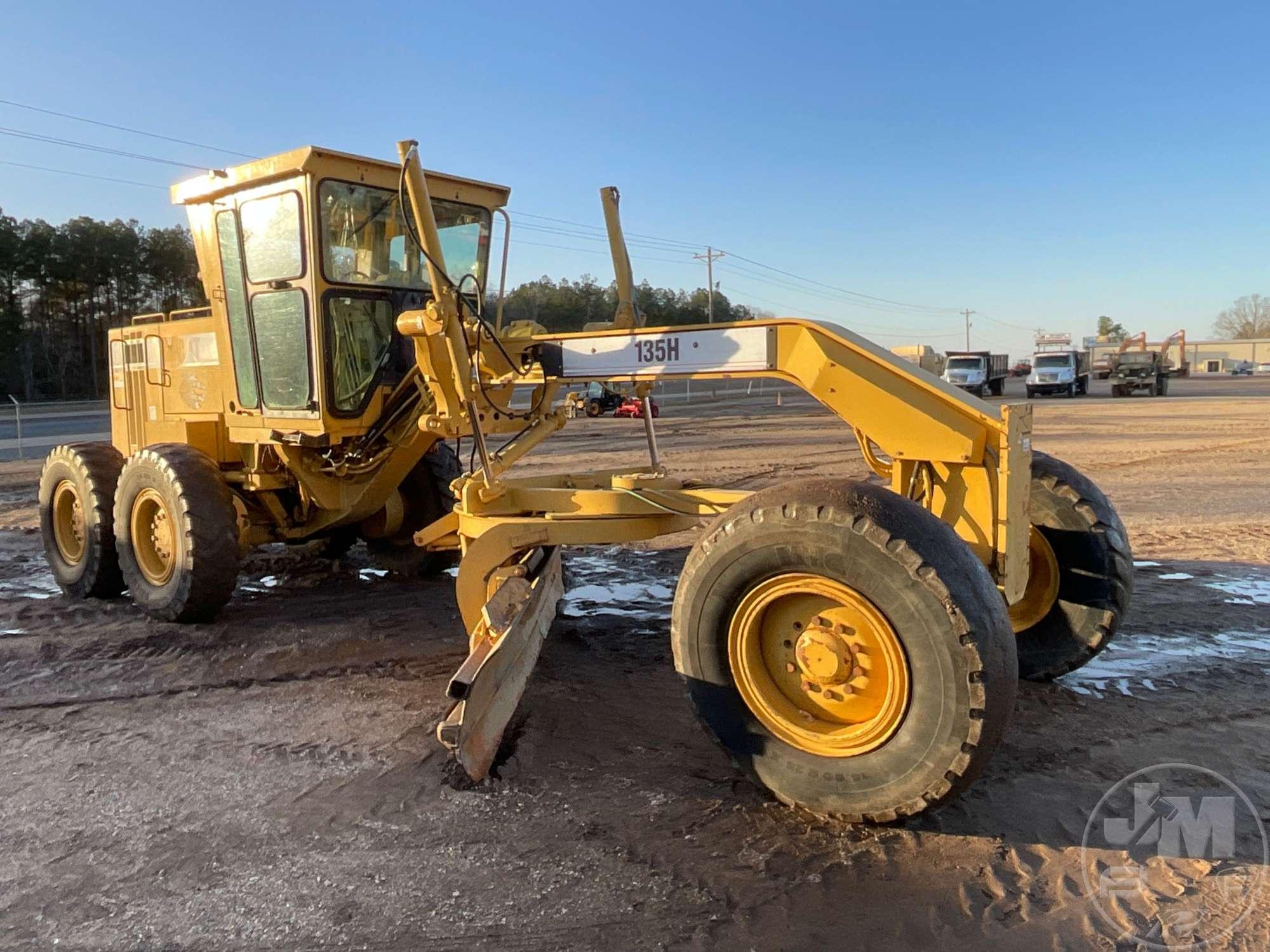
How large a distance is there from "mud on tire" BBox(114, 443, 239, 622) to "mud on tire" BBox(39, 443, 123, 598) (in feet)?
1.90

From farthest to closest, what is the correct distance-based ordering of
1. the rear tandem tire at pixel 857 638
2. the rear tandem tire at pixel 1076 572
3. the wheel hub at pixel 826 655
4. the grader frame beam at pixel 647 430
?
the rear tandem tire at pixel 1076 572 → the grader frame beam at pixel 647 430 → the wheel hub at pixel 826 655 → the rear tandem tire at pixel 857 638

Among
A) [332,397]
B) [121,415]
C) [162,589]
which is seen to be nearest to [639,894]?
[332,397]

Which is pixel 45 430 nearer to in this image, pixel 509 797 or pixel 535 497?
pixel 535 497

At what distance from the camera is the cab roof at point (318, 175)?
5.73m

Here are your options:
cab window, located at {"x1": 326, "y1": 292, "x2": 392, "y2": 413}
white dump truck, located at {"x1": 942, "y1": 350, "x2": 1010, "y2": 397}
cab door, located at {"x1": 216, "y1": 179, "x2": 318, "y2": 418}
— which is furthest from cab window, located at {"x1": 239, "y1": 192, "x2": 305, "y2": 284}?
white dump truck, located at {"x1": 942, "y1": 350, "x2": 1010, "y2": 397}

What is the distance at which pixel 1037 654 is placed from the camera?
4.74 m

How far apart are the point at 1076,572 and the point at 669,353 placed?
2339mm

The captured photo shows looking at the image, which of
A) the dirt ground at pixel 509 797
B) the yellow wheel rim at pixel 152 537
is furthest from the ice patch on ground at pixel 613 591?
the yellow wheel rim at pixel 152 537

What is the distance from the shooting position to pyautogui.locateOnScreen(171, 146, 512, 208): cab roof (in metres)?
5.73

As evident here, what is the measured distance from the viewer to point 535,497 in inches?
200

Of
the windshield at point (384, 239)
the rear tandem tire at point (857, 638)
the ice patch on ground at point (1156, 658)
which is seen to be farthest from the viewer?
the windshield at point (384, 239)

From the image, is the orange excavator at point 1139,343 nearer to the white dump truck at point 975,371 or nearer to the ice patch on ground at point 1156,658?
the white dump truck at point 975,371

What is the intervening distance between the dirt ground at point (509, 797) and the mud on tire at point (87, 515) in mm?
237

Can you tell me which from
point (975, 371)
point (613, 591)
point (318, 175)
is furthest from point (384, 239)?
point (975, 371)
